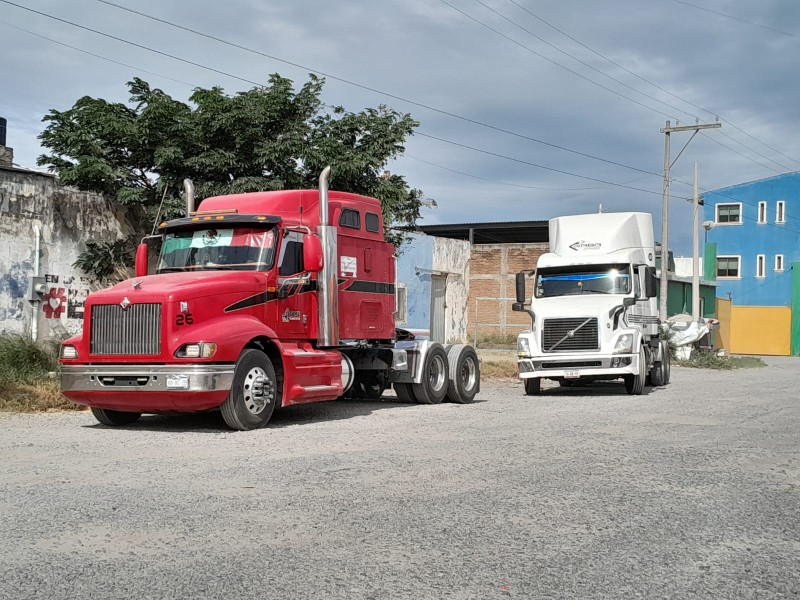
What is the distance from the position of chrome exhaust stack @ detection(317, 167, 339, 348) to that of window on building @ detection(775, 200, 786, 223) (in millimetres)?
54000

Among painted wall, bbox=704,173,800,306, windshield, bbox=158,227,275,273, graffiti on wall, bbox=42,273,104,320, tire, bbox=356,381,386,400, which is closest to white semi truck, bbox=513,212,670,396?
tire, bbox=356,381,386,400

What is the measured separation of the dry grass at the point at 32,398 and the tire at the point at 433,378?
5347 mm

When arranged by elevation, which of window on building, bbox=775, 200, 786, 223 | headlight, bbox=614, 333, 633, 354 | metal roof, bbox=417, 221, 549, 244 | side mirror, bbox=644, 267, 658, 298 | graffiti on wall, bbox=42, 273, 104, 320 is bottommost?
headlight, bbox=614, 333, 633, 354

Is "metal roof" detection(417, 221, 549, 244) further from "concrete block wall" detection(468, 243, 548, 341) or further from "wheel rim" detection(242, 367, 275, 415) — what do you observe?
"wheel rim" detection(242, 367, 275, 415)

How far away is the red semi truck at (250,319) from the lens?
36.2 ft

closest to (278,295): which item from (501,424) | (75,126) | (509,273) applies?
(501,424)

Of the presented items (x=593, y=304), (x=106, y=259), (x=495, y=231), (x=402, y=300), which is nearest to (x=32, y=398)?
(x=106, y=259)

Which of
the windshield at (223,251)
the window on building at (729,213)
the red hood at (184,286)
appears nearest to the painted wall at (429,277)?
the windshield at (223,251)

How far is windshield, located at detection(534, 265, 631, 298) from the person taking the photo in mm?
19719

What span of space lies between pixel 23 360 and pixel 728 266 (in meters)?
54.6

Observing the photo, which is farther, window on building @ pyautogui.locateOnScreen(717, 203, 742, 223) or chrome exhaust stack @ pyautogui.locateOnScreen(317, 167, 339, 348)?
window on building @ pyautogui.locateOnScreen(717, 203, 742, 223)

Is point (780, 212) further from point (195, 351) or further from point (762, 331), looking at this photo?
point (195, 351)

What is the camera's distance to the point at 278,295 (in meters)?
12.4

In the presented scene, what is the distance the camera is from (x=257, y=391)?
11.6 meters
